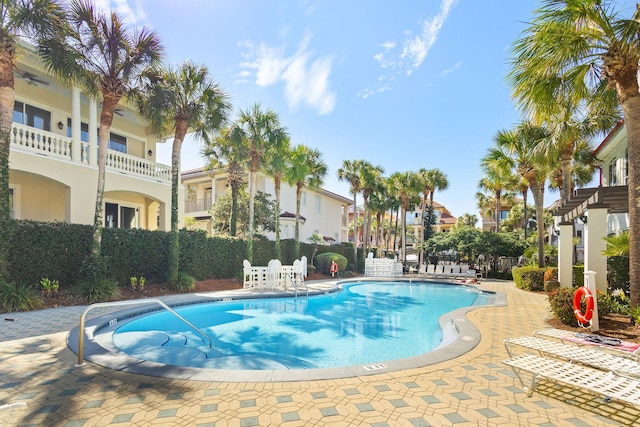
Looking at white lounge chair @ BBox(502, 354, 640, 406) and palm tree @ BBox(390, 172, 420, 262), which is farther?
palm tree @ BBox(390, 172, 420, 262)

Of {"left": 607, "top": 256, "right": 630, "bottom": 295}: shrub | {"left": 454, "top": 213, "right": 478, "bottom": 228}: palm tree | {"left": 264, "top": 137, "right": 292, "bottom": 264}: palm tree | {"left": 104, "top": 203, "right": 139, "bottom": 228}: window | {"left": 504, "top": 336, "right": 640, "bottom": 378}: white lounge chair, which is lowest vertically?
{"left": 504, "top": 336, "right": 640, "bottom": 378}: white lounge chair

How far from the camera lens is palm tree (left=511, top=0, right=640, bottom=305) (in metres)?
6.89

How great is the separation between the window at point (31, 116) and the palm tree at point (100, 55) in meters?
4.60

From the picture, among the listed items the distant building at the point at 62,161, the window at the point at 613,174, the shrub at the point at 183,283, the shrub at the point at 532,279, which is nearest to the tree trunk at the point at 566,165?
the window at the point at 613,174

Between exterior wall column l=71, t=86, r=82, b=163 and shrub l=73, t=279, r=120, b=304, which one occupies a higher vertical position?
exterior wall column l=71, t=86, r=82, b=163

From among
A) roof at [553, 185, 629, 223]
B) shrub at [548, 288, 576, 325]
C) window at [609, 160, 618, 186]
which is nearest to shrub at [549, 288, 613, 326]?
shrub at [548, 288, 576, 325]

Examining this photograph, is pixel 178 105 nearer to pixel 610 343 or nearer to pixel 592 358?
pixel 592 358

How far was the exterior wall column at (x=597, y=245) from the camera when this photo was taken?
360 inches

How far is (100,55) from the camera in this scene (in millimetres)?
10977

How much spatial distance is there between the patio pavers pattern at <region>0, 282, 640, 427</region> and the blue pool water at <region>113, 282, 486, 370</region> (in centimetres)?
180

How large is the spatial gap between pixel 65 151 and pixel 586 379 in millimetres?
16897

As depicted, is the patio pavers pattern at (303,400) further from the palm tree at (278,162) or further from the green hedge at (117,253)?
the palm tree at (278,162)

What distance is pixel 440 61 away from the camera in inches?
541

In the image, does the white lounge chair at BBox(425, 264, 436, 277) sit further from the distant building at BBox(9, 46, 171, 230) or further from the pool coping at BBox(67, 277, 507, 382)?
the distant building at BBox(9, 46, 171, 230)
